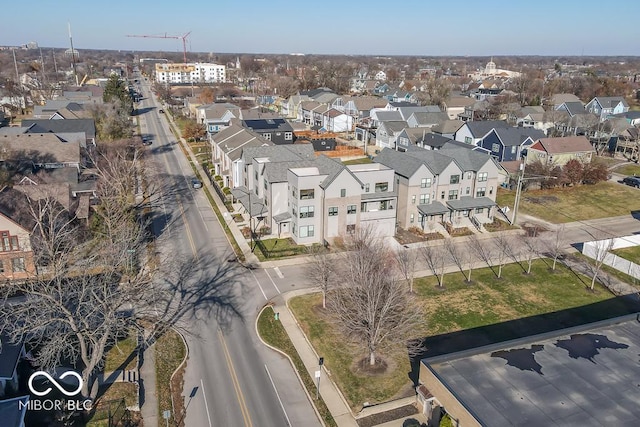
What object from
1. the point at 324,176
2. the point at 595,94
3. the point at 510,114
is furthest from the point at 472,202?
the point at 595,94

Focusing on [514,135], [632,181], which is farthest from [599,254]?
[514,135]

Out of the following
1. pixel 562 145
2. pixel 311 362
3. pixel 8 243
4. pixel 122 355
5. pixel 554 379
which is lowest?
pixel 311 362

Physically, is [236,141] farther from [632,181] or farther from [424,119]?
[632,181]

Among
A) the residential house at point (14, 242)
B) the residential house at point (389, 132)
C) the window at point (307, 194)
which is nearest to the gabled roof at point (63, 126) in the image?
the residential house at point (14, 242)

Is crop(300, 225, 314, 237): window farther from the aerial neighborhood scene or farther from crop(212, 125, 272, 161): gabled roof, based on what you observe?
crop(212, 125, 272, 161): gabled roof

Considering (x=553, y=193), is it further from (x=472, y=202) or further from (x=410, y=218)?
(x=410, y=218)

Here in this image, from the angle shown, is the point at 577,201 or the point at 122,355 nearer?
the point at 122,355

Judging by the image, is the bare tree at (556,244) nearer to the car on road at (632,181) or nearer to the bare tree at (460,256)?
the bare tree at (460,256)
